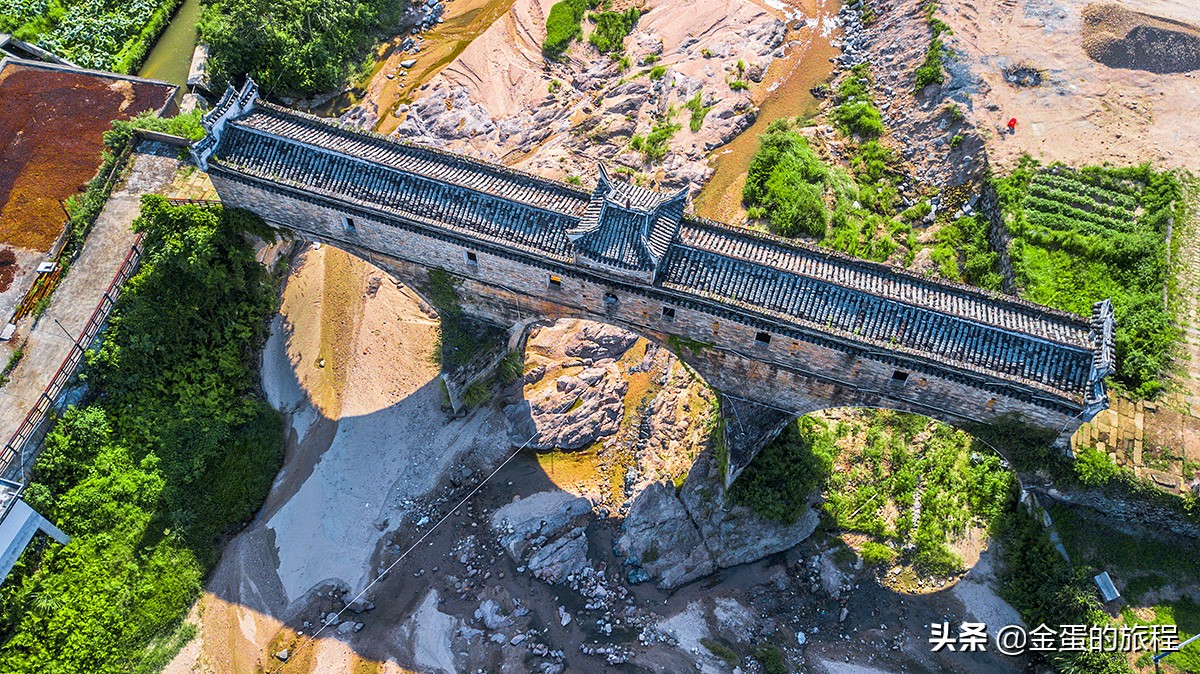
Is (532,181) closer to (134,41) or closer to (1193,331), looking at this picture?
(1193,331)

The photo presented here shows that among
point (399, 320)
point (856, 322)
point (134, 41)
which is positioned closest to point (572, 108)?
point (399, 320)

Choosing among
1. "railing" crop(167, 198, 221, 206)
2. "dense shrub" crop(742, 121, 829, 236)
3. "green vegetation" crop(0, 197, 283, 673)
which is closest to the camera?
"green vegetation" crop(0, 197, 283, 673)

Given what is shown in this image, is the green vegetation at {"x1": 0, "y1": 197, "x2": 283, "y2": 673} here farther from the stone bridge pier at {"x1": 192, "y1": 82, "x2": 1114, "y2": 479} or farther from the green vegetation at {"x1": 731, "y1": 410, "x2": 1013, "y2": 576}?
the green vegetation at {"x1": 731, "y1": 410, "x2": 1013, "y2": 576}

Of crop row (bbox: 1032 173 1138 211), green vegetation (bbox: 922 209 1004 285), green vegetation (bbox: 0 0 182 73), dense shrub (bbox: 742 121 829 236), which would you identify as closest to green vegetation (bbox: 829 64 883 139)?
dense shrub (bbox: 742 121 829 236)

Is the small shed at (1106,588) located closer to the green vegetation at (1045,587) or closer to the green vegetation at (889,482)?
the green vegetation at (1045,587)

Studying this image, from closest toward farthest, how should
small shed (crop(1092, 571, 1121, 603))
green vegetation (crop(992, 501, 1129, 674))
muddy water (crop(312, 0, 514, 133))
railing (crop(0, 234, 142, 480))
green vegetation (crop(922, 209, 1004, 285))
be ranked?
green vegetation (crop(992, 501, 1129, 674))
small shed (crop(1092, 571, 1121, 603))
railing (crop(0, 234, 142, 480))
green vegetation (crop(922, 209, 1004, 285))
muddy water (crop(312, 0, 514, 133))

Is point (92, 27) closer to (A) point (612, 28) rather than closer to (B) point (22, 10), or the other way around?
(B) point (22, 10)

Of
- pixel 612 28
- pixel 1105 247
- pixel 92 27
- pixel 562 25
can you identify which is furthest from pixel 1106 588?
pixel 92 27
